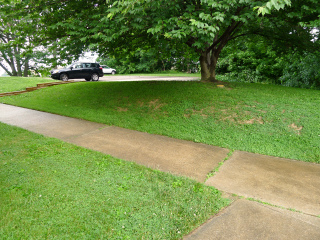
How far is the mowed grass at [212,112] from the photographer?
20.6 ft

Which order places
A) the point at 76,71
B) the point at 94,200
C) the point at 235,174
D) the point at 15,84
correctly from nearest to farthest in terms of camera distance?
the point at 94,200
the point at 235,174
the point at 15,84
the point at 76,71

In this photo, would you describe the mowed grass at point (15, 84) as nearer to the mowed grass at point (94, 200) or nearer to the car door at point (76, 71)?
the car door at point (76, 71)

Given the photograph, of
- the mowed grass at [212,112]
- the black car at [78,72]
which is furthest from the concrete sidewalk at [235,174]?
the black car at [78,72]

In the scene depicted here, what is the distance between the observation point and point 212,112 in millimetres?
8039

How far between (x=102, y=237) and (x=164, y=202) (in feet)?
3.21

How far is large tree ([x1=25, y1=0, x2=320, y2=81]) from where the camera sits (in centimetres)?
614

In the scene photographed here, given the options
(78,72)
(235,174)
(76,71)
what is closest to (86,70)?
(78,72)

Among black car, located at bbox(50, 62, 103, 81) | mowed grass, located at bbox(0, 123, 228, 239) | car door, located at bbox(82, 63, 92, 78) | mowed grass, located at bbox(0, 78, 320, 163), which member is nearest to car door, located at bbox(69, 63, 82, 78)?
black car, located at bbox(50, 62, 103, 81)

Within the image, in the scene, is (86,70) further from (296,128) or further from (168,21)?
(296,128)

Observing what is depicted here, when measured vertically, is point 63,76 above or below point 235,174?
above

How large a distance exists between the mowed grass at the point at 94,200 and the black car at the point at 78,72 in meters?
17.1

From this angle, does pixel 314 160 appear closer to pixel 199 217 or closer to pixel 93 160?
pixel 199 217

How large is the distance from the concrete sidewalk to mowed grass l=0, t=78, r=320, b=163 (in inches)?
20.8

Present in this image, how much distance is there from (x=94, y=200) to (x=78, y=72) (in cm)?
1923
